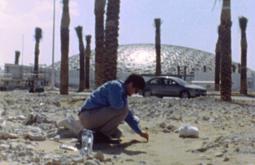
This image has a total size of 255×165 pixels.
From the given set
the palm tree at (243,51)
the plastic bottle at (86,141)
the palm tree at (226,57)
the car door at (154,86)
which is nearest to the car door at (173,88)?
the car door at (154,86)

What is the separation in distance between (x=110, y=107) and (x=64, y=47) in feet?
77.9

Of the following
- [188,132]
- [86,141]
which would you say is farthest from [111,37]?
[86,141]

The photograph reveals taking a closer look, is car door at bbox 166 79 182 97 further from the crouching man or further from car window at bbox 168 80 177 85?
the crouching man

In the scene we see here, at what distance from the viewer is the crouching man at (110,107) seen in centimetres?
771

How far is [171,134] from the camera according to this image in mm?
9672

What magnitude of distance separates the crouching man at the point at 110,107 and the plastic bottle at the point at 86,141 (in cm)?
25

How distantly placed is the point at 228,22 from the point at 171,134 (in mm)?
14626

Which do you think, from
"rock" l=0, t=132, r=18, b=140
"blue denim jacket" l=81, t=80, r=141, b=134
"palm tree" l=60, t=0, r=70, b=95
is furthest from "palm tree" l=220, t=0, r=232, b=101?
"rock" l=0, t=132, r=18, b=140

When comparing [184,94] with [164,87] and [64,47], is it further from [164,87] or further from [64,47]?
[64,47]

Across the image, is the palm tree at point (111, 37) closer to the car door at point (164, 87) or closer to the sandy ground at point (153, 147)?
the sandy ground at point (153, 147)

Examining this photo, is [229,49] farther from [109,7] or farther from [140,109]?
[140,109]

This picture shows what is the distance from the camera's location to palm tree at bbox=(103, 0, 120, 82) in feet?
65.3

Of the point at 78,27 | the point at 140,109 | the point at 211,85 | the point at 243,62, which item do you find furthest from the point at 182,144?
the point at 211,85

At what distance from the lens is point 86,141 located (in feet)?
24.6
